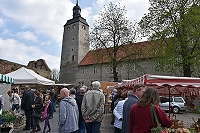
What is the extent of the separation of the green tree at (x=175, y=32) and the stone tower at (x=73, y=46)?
68.0 ft

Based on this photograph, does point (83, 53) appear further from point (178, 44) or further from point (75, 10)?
point (178, 44)

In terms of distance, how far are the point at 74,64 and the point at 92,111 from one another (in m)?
34.8

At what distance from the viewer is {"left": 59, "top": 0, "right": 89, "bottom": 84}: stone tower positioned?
38125 mm

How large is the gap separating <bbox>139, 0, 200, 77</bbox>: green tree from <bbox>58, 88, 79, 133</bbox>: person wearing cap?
14.9 meters

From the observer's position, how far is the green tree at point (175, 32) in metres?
16.1

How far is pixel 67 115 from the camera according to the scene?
152 inches

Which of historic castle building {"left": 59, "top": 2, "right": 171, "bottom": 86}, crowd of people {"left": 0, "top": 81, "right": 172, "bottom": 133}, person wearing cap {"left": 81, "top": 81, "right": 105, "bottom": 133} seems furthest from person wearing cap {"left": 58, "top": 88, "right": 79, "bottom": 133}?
historic castle building {"left": 59, "top": 2, "right": 171, "bottom": 86}

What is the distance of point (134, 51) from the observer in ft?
74.8

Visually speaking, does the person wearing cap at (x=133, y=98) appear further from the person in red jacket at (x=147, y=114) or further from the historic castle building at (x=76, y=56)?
the historic castle building at (x=76, y=56)

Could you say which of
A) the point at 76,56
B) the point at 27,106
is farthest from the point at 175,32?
the point at 76,56

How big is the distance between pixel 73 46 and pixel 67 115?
3528 centimetres

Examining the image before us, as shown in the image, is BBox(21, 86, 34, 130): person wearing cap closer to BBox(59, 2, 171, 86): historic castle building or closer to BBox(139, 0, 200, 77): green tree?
BBox(139, 0, 200, 77): green tree

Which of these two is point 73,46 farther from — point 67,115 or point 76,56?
point 67,115

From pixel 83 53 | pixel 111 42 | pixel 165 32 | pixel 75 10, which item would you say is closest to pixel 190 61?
pixel 165 32
